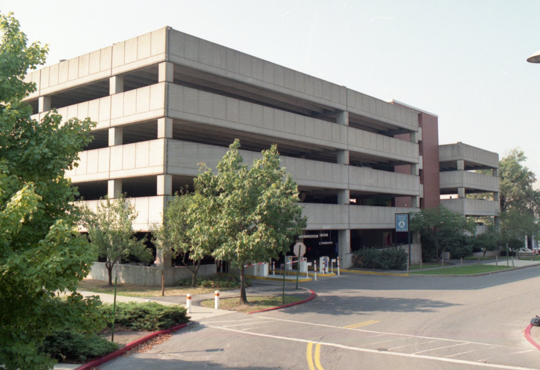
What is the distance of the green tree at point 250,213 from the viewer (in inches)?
832

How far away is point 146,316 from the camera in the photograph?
16.5 m

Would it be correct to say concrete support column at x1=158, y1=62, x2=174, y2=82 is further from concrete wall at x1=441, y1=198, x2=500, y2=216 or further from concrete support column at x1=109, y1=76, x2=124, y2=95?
concrete wall at x1=441, y1=198, x2=500, y2=216

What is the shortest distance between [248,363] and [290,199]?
10.5 m

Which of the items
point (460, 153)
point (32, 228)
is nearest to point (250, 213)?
point (32, 228)

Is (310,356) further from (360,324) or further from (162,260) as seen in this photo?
(162,260)

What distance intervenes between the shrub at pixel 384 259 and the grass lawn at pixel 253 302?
55.5 ft

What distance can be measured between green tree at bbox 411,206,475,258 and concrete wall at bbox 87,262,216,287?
2521 centimetres

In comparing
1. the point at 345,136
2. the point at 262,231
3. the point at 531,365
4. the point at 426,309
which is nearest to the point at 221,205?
the point at 262,231

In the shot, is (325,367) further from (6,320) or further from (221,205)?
(221,205)

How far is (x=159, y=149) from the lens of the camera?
29.0 metres

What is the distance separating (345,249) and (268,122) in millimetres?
14661

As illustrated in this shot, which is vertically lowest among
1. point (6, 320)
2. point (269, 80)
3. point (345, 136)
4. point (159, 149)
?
point (6, 320)

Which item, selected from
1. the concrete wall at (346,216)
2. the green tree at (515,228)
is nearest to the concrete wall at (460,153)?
the green tree at (515,228)

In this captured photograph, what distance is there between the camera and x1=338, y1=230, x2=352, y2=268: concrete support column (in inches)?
1647
